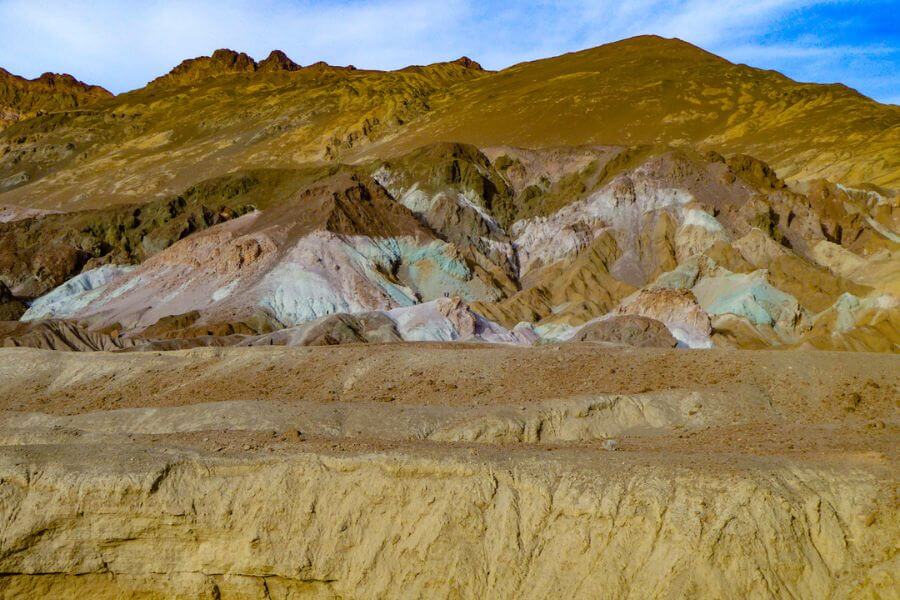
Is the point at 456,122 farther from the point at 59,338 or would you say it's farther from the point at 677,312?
the point at 59,338

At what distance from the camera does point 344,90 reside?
115 meters

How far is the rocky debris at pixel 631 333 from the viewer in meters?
31.8

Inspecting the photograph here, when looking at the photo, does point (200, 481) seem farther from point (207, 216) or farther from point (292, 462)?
point (207, 216)

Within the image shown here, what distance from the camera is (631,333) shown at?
32.4m

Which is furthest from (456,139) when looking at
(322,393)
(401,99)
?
(322,393)

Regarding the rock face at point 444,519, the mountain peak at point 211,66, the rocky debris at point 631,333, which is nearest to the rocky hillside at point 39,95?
the mountain peak at point 211,66

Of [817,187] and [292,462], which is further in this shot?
[817,187]

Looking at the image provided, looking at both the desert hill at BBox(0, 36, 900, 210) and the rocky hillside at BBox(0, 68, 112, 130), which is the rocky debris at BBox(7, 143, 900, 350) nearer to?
the desert hill at BBox(0, 36, 900, 210)

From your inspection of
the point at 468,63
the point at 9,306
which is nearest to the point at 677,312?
the point at 9,306

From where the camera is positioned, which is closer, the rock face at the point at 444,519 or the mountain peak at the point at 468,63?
the rock face at the point at 444,519

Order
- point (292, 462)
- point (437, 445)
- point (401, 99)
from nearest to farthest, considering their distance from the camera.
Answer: point (292, 462), point (437, 445), point (401, 99)

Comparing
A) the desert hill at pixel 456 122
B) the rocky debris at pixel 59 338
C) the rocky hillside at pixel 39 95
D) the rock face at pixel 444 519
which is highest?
the rocky hillside at pixel 39 95

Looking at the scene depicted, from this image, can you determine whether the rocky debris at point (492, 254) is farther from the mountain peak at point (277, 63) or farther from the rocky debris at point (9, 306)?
the mountain peak at point (277, 63)

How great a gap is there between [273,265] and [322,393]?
28.0 meters
